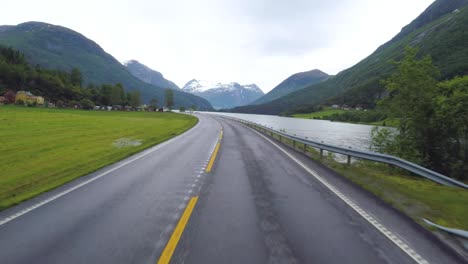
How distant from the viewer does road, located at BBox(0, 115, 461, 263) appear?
3.63m

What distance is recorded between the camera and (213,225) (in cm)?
456

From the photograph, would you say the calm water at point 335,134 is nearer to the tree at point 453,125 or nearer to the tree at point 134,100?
the tree at point 453,125

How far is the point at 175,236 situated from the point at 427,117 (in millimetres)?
14876

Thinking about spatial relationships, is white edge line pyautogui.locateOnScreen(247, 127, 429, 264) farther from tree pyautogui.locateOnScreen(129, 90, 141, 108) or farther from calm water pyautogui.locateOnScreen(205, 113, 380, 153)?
tree pyautogui.locateOnScreen(129, 90, 141, 108)

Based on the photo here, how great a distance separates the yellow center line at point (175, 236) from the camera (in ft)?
11.4

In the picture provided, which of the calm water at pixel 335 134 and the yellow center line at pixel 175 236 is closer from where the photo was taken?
the yellow center line at pixel 175 236

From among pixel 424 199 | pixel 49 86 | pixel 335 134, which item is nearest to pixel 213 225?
pixel 424 199

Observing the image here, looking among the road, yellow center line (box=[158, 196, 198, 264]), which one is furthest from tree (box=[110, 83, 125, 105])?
yellow center line (box=[158, 196, 198, 264])

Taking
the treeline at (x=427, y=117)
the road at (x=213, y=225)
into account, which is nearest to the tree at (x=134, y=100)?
the treeline at (x=427, y=117)

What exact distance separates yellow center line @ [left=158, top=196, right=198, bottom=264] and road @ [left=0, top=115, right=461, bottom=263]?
65mm

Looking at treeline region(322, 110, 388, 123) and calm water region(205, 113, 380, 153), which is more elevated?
treeline region(322, 110, 388, 123)

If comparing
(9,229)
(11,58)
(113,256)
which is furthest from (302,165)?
(11,58)

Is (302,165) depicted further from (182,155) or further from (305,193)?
(182,155)

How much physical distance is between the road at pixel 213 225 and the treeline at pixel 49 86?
4359 inches
